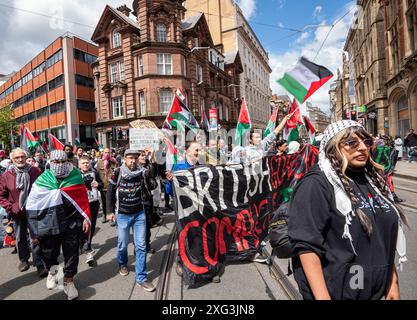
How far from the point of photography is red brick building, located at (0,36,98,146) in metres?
34.6

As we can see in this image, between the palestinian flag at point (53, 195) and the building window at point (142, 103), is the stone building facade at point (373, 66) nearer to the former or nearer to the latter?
the building window at point (142, 103)

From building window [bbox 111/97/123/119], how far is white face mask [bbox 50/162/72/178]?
26092mm

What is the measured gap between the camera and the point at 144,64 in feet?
85.1

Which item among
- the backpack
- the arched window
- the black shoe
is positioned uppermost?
the arched window

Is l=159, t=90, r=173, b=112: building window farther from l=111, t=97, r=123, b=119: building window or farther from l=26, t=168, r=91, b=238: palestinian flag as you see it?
l=26, t=168, r=91, b=238: palestinian flag

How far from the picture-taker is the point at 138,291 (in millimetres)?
3508

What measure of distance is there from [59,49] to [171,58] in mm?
18932

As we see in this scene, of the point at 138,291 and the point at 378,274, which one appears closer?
the point at 378,274

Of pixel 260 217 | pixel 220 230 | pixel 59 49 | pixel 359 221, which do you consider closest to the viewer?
pixel 359 221

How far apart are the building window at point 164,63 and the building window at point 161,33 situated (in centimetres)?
167

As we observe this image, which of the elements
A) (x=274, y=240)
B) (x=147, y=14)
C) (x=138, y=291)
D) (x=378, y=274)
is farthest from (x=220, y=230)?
(x=147, y=14)

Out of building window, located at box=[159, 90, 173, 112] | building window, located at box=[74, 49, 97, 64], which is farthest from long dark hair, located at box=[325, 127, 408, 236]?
building window, located at box=[74, 49, 97, 64]

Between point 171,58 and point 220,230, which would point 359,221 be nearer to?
point 220,230
